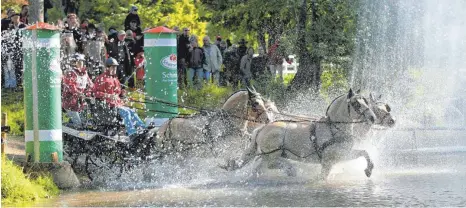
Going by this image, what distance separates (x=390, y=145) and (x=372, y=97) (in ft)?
14.5

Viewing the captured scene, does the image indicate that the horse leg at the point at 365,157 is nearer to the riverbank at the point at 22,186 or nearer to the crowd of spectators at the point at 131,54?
the riverbank at the point at 22,186

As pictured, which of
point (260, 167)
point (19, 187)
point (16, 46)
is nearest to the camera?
point (19, 187)

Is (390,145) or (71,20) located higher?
(71,20)

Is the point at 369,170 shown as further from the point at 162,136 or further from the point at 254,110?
the point at 162,136

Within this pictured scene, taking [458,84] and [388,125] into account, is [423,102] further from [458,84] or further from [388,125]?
[388,125]

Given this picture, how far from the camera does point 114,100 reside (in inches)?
701

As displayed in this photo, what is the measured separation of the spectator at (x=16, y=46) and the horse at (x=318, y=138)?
738 centimetres

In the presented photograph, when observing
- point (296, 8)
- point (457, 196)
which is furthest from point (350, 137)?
point (296, 8)

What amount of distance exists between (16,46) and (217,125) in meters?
7.92

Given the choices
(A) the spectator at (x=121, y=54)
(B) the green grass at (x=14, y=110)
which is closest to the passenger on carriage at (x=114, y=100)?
(B) the green grass at (x=14, y=110)

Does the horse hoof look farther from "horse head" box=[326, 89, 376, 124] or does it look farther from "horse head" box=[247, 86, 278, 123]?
"horse head" box=[247, 86, 278, 123]

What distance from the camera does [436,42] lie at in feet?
91.2

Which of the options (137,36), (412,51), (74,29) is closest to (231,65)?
(137,36)

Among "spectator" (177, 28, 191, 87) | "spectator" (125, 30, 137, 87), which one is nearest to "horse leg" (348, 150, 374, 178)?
"spectator" (125, 30, 137, 87)
